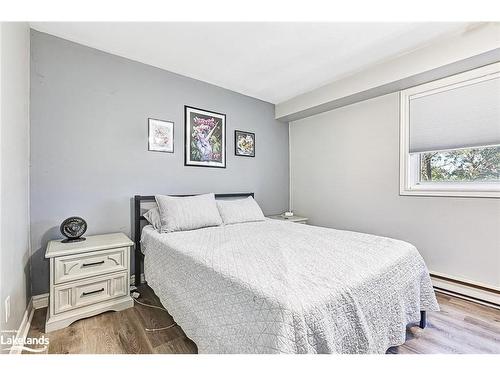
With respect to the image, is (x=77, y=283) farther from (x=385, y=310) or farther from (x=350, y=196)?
(x=350, y=196)

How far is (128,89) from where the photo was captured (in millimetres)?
2482

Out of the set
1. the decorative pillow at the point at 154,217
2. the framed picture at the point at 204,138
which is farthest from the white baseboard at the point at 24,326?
the framed picture at the point at 204,138

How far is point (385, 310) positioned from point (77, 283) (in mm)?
2155

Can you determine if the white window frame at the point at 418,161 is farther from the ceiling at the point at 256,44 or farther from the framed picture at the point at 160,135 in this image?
the framed picture at the point at 160,135

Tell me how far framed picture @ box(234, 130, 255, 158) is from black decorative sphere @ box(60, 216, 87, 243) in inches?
79.5

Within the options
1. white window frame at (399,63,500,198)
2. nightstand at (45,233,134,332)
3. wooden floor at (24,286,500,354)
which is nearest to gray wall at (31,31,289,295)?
nightstand at (45,233,134,332)

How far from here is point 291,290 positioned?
1.04 metres

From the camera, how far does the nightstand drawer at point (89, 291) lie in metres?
1.75

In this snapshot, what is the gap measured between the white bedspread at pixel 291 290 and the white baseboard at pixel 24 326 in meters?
0.83

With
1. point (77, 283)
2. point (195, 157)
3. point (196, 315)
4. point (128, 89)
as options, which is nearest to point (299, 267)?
point (196, 315)

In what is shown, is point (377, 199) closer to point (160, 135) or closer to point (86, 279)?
Result: point (160, 135)

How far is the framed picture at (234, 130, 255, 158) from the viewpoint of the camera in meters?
3.38

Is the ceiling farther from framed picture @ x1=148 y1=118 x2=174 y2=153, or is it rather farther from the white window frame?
framed picture @ x1=148 y1=118 x2=174 y2=153

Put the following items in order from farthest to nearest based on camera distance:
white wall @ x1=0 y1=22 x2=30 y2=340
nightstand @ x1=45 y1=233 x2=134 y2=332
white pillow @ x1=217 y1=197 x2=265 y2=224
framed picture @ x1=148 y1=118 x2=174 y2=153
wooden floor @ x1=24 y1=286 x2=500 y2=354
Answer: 1. white pillow @ x1=217 y1=197 x2=265 y2=224
2. framed picture @ x1=148 y1=118 x2=174 y2=153
3. nightstand @ x1=45 y1=233 x2=134 y2=332
4. wooden floor @ x1=24 y1=286 x2=500 y2=354
5. white wall @ x1=0 y1=22 x2=30 y2=340
